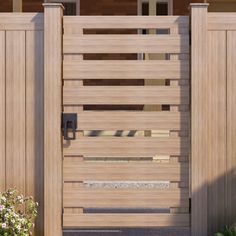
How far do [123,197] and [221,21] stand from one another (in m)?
1.76

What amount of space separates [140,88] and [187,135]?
22.9 inches

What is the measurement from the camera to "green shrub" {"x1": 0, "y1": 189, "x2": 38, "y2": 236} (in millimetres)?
4588

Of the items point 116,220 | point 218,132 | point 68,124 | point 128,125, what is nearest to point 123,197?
point 116,220

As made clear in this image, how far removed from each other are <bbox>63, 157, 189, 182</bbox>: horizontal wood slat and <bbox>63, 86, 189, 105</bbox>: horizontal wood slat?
1.77 ft

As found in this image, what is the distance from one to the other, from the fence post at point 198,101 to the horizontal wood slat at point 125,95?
0.12 metres

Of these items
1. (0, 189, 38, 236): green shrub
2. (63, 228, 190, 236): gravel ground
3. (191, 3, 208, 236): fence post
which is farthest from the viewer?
(63, 228, 190, 236): gravel ground

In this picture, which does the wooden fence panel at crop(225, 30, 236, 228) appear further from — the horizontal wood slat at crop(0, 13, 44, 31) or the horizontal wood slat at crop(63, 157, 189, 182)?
the horizontal wood slat at crop(0, 13, 44, 31)

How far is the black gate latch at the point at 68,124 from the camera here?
16.1 ft

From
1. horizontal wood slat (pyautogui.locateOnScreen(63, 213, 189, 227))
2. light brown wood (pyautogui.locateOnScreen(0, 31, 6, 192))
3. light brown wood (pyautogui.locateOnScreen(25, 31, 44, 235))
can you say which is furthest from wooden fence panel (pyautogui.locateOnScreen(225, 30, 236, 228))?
light brown wood (pyautogui.locateOnScreen(0, 31, 6, 192))

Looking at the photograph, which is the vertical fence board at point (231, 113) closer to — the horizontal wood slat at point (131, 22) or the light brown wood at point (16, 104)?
the horizontal wood slat at point (131, 22)

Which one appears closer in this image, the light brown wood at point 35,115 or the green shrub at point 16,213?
the green shrub at point 16,213

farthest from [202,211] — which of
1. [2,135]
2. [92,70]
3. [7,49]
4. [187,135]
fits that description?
[7,49]

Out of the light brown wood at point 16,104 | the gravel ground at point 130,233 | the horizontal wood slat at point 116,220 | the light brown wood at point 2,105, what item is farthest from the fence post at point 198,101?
the light brown wood at point 2,105

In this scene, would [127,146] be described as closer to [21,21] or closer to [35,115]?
[35,115]
